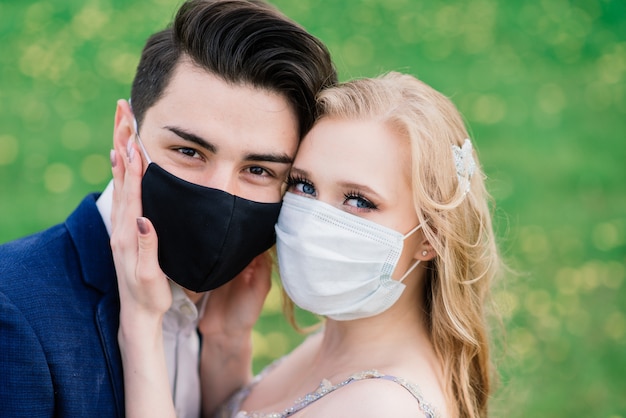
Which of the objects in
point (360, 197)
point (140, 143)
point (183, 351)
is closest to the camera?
point (360, 197)

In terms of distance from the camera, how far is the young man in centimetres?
289

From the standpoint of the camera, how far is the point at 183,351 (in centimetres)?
388

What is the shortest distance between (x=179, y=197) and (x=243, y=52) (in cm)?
67

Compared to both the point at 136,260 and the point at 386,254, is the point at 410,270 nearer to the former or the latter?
the point at 386,254

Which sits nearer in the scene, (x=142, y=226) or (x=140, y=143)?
(x=142, y=226)

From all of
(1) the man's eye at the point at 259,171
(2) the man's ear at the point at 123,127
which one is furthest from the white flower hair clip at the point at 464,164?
(2) the man's ear at the point at 123,127

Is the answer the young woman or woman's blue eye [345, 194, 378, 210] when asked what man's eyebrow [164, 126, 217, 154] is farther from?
woman's blue eye [345, 194, 378, 210]

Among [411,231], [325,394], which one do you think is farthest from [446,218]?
[325,394]

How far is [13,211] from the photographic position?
6.39m

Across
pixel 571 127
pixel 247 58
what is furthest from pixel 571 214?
pixel 247 58

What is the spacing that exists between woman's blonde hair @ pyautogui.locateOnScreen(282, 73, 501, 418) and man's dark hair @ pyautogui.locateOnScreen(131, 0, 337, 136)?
0.12 meters

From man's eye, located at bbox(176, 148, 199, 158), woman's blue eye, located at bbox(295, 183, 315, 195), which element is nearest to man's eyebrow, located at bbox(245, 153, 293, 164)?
woman's blue eye, located at bbox(295, 183, 315, 195)

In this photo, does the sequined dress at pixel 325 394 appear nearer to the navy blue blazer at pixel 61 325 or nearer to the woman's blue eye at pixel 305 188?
the navy blue blazer at pixel 61 325

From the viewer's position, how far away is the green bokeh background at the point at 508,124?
584cm
